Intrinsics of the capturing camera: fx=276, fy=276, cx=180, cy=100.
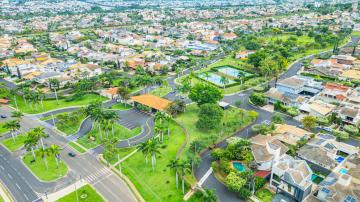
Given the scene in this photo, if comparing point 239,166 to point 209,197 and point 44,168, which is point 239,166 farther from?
point 44,168

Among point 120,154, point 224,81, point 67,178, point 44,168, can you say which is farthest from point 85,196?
point 224,81

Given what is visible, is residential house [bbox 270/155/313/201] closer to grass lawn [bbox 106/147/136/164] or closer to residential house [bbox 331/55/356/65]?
grass lawn [bbox 106/147/136/164]

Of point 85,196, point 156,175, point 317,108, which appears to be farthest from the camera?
point 317,108

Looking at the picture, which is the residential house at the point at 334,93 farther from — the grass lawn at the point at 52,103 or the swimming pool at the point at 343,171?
the grass lawn at the point at 52,103

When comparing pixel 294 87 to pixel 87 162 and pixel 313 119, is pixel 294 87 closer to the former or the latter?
pixel 313 119

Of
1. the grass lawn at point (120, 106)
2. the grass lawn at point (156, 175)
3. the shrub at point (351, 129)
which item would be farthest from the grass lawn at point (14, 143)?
the shrub at point (351, 129)

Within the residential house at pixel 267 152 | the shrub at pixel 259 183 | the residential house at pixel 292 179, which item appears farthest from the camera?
the residential house at pixel 267 152
